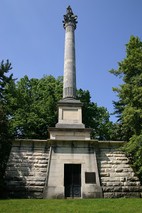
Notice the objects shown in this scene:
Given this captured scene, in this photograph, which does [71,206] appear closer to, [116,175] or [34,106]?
[116,175]

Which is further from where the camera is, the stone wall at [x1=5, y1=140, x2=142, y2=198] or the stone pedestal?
the stone wall at [x1=5, y1=140, x2=142, y2=198]

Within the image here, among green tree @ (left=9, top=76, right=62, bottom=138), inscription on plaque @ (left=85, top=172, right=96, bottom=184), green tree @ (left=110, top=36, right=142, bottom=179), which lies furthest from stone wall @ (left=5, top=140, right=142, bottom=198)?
green tree @ (left=9, top=76, right=62, bottom=138)

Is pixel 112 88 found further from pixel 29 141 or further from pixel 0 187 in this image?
pixel 0 187

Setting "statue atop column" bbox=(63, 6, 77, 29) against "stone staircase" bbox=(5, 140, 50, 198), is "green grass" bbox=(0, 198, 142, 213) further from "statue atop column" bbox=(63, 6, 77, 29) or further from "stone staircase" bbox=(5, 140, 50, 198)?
"statue atop column" bbox=(63, 6, 77, 29)

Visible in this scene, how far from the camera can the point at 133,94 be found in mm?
16234

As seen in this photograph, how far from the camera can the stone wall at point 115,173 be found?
1504 centimetres

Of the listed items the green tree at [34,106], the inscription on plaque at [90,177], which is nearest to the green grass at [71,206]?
the inscription on plaque at [90,177]

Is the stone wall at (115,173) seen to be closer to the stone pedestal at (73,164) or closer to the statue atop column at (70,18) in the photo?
the stone pedestal at (73,164)

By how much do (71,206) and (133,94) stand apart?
8.06 m

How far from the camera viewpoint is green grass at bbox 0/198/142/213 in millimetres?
10281

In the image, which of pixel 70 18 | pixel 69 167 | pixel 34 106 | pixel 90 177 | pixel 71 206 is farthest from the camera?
pixel 34 106

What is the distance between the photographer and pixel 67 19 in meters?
23.7

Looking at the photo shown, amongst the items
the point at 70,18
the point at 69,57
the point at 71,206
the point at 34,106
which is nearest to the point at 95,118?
the point at 34,106

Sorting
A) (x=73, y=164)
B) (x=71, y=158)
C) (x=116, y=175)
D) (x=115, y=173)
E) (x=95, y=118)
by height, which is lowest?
(x=116, y=175)
